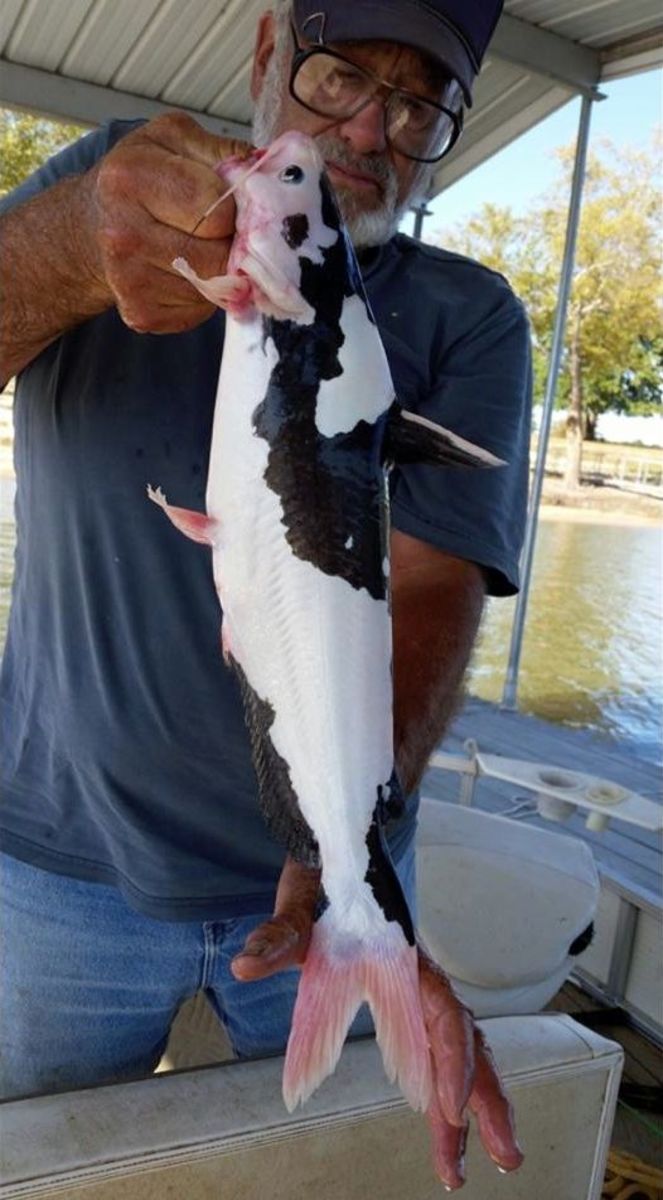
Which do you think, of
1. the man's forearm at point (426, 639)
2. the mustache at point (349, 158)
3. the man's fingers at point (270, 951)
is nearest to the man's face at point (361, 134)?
the mustache at point (349, 158)

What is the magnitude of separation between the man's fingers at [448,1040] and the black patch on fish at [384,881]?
10 cm

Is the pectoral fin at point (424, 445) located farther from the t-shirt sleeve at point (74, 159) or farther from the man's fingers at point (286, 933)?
the t-shirt sleeve at point (74, 159)

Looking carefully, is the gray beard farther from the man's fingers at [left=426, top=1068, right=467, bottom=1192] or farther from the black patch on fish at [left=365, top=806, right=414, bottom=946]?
the man's fingers at [left=426, top=1068, right=467, bottom=1192]

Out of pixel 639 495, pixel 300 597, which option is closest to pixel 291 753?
pixel 300 597

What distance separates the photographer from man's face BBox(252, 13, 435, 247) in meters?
1.51

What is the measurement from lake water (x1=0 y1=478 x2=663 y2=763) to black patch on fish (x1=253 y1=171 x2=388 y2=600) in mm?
2797

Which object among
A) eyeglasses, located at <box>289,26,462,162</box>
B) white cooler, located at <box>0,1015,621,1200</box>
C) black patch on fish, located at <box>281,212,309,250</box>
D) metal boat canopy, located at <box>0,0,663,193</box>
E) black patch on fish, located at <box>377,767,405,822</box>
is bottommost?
white cooler, located at <box>0,1015,621,1200</box>

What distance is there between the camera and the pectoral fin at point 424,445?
3.96 ft

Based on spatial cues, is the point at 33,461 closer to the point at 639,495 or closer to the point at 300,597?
the point at 300,597

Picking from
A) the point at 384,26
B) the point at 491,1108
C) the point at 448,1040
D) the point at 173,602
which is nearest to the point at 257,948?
the point at 448,1040

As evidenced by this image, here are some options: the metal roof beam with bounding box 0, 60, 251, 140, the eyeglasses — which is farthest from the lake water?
the metal roof beam with bounding box 0, 60, 251, 140

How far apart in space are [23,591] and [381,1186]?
1.17m

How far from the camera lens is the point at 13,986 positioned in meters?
1.76

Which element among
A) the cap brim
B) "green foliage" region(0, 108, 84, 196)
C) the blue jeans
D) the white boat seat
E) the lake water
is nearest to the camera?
the cap brim
